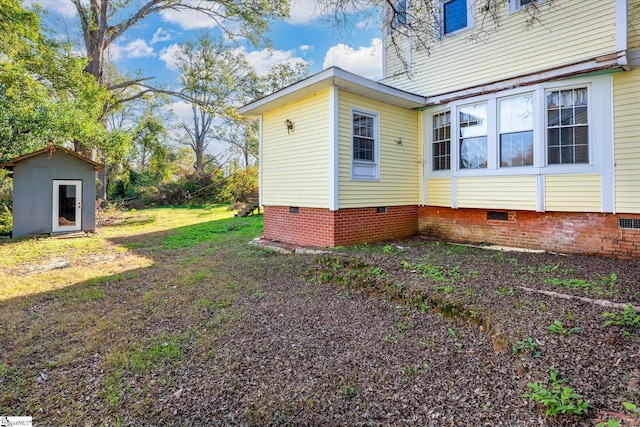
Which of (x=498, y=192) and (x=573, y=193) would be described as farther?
(x=498, y=192)

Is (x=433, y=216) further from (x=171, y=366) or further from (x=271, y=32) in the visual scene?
(x=271, y=32)

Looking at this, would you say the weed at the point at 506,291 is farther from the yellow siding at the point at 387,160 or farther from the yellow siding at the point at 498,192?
the yellow siding at the point at 387,160

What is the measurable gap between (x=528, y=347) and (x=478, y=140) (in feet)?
19.2

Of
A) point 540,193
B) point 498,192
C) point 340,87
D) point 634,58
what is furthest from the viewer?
point 498,192

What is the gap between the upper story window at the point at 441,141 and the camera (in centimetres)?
804

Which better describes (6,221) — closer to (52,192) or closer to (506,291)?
(52,192)

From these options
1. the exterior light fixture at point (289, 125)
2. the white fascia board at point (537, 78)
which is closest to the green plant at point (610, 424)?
the white fascia board at point (537, 78)

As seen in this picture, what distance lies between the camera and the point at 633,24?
18.9 feet

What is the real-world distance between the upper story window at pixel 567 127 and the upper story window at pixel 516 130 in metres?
0.34

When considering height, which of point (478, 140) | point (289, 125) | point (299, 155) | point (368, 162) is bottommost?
point (368, 162)

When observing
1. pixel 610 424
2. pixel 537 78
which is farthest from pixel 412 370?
pixel 537 78

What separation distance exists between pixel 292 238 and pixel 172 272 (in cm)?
294

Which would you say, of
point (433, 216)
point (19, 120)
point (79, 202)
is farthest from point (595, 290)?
point (19, 120)

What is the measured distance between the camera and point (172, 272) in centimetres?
617
